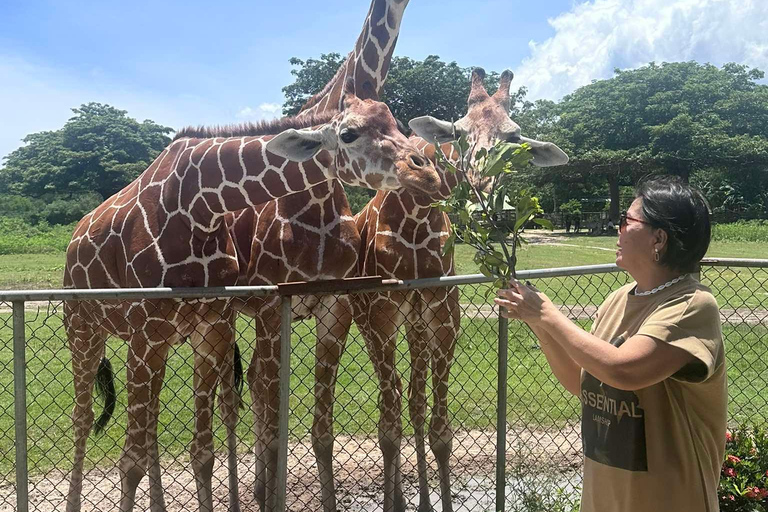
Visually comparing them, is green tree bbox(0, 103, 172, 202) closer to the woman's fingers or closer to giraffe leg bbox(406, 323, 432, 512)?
giraffe leg bbox(406, 323, 432, 512)

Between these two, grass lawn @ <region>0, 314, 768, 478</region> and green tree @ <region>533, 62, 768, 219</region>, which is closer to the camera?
grass lawn @ <region>0, 314, 768, 478</region>

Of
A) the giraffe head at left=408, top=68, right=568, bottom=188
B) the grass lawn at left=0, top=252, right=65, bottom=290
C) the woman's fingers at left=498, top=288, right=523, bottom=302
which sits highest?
the giraffe head at left=408, top=68, right=568, bottom=188

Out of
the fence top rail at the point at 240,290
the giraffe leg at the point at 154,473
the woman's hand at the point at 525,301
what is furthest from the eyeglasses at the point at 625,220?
the giraffe leg at the point at 154,473

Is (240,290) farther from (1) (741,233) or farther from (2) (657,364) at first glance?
(1) (741,233)

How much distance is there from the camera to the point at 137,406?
11.8 feet

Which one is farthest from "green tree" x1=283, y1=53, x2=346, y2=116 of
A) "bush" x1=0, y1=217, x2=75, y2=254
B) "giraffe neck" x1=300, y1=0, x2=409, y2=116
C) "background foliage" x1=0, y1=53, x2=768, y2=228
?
"giraffe neck" x1=300, y1=0, x2=409, y2=116

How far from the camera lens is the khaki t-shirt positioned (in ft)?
6.13

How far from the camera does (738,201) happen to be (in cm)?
3359

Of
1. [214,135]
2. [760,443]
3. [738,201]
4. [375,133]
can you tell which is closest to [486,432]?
[760,443]

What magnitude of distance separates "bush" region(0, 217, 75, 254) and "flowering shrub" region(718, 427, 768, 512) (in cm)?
2464

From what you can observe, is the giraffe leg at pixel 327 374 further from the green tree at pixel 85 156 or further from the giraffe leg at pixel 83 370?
the green tree at pixel 85 156

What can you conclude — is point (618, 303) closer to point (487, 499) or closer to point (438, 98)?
point (487, 499)

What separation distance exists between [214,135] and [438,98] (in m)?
23.3

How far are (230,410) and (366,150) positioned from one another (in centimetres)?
209
